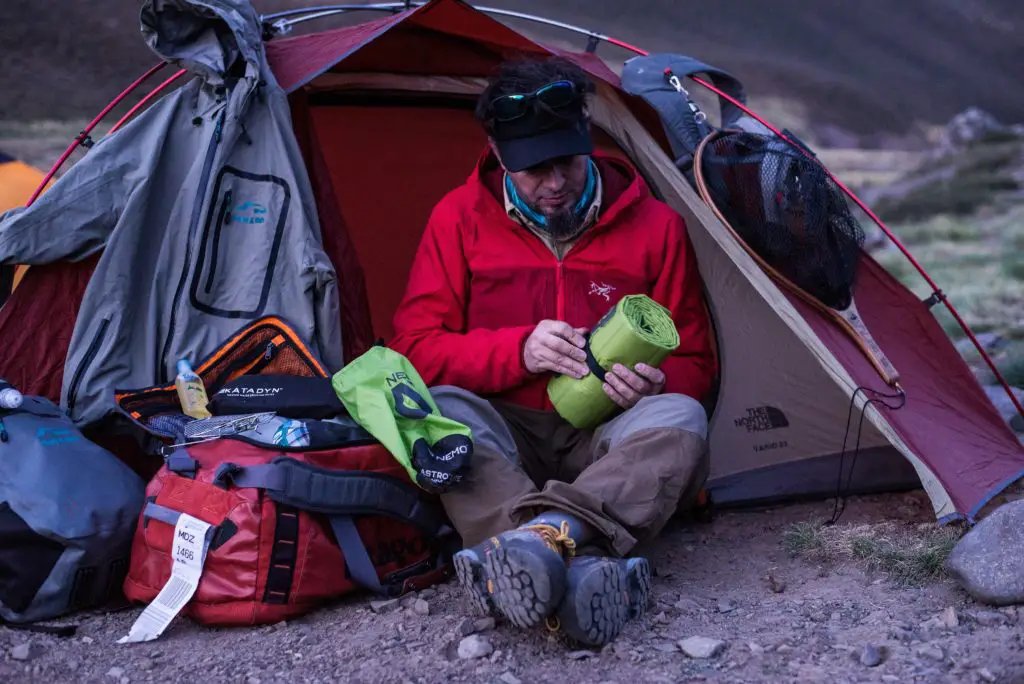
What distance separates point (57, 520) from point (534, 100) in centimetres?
174

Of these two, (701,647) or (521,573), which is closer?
(521,573)

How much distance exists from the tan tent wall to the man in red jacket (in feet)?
1.14

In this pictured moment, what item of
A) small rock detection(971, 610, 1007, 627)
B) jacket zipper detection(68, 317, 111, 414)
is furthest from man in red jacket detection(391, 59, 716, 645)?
jacket zipper detection(68, 317, 111, 414)

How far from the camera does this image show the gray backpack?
9.81 feet

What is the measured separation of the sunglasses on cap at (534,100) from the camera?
3.43 metres

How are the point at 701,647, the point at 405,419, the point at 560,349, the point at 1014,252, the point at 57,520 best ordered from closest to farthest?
the point at 701,647, the point at 57,520, the point at 405,419, the point at 560,349, the point at 1014,252

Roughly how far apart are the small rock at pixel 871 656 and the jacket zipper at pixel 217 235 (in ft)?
7.11

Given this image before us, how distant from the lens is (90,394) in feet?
11.4

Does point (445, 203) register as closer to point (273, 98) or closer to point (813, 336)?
point (273, 98)

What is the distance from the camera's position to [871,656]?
2.59 metres

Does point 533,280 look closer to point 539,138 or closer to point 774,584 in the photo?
point 539,138

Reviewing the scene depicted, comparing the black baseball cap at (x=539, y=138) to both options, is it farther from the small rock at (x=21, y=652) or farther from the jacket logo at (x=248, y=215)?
the small rock at (x=21, y=652)

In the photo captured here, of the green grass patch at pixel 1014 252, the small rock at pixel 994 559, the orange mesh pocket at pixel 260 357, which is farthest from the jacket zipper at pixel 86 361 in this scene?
the green grass patch at pixel 1014 252

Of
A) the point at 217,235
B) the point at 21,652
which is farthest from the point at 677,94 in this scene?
the point at 21,652
